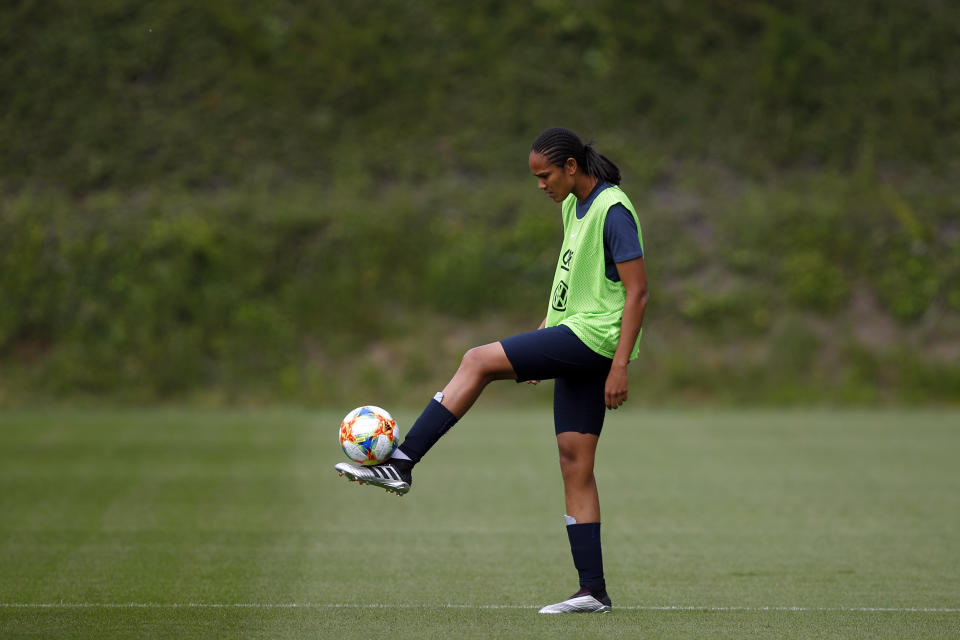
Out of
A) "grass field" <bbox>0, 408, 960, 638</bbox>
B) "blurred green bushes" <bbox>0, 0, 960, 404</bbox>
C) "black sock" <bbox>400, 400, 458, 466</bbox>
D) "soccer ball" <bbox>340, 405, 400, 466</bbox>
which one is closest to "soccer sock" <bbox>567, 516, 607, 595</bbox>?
"grass field" <bbox>0, 408, 960, 638</bbox>

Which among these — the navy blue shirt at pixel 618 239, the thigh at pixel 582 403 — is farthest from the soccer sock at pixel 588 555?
the navy blue shirt at pixel 618 239

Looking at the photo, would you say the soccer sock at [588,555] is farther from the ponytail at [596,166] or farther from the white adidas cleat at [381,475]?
the ponytail at [596,166]

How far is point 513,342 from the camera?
536cm

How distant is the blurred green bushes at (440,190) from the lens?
66.0 ft

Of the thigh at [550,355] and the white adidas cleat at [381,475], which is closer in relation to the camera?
the white adidas cleat at [381,475]

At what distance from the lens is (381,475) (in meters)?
5.19

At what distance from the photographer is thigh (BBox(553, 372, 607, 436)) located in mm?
5566

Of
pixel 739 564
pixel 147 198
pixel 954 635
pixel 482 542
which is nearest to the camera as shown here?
pixel 954 635

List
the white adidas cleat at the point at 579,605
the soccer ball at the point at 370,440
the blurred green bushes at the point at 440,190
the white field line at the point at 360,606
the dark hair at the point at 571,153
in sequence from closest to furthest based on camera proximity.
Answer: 1. the soccer ball at the point at 370,440
2. the dark hair at the point at 571,153
3. the white adidas cleat at the point at 579,605
4. the white field line at the point at 360,606
5. the blurred green bushes at the point at 440,190

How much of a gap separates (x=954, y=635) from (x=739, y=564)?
2.14 metres

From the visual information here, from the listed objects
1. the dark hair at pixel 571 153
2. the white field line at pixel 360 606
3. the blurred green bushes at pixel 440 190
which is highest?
the blurred green bushes at pixel 440 190

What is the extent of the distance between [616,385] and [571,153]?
3.42 feet

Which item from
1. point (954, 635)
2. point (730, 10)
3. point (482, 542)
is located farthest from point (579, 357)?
point (730, 10)

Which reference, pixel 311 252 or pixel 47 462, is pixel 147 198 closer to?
pixel 311 252
